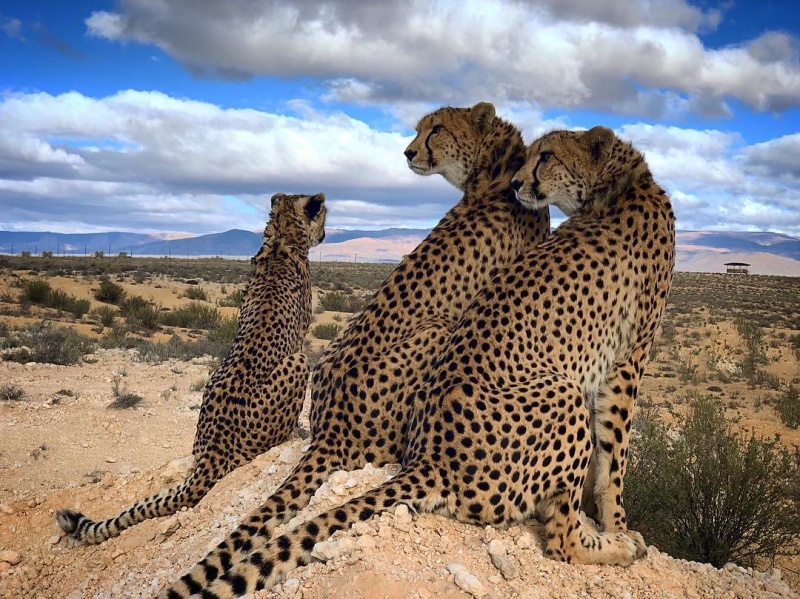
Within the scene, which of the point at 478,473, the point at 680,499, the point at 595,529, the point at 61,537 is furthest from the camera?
the point at 680,499

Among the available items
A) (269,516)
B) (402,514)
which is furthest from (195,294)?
(402,514)

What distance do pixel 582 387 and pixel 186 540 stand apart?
230 cm

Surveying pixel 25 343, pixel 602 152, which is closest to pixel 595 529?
pixel 602 152

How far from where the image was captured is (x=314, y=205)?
6.16 meters

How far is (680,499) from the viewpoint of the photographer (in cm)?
582

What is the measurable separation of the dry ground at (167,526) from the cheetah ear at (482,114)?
228 centimetres

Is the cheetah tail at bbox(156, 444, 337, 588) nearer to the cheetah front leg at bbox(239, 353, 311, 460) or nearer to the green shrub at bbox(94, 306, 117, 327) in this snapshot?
the cheetah front leg at bbox(239, 353, 311, 460)

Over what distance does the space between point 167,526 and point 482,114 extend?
10.2ft

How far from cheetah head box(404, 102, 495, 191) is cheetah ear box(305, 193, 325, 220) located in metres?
1.58

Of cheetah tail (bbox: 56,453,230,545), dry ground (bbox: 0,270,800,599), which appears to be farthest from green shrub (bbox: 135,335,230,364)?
cheetah tail (bbox: 56,453,230,545)

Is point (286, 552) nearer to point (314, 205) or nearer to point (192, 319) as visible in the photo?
point (314, 205)

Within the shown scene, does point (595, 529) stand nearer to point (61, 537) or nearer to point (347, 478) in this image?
point (347, 478)

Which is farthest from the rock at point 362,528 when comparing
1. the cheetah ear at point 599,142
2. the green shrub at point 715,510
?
the green shrub at point 715,510

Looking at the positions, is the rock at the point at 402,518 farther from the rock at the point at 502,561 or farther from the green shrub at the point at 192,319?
the green shrub at the point at 192,319
